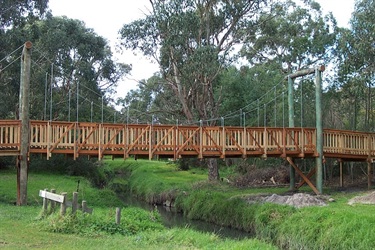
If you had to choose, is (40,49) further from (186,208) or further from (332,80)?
(332,80)

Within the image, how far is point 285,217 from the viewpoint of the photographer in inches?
572

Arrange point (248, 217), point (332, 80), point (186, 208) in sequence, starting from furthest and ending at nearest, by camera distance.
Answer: point (332, 80) → point (186, 208) → point (248, 217)

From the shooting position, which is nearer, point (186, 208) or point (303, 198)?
point (303, 198)

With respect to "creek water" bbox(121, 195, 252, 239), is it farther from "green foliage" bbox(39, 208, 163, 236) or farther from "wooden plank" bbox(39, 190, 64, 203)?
"wooden plank" bbox(39, 190, 64, 203)

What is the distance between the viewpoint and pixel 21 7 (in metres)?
29.1

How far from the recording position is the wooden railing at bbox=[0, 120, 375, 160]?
677 inches

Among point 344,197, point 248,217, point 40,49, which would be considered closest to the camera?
point 248,217

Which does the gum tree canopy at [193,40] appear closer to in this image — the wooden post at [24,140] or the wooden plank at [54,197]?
the wooden post at [24,140]

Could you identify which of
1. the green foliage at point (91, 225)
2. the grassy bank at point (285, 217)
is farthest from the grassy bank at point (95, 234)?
the grassy bank at point (285, 217)

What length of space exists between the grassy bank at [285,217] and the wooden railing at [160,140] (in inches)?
91.3

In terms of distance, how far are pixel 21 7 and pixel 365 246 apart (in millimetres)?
25888

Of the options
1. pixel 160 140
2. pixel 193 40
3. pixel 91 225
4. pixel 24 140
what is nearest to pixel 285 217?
pixel 160 140

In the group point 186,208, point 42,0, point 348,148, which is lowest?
point 186,208

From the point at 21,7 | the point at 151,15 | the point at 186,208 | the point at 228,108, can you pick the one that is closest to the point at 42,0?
the point at 21,7
